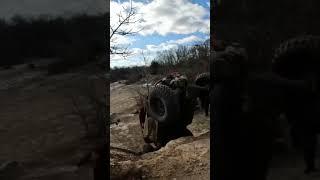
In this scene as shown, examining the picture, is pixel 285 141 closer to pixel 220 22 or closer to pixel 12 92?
pixel 220 22

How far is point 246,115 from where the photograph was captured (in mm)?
3805

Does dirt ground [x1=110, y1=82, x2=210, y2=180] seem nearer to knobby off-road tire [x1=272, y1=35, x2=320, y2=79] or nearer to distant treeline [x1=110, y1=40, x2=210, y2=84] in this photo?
distant treeline [x1=110, y1=40, x2=210, y2=84]

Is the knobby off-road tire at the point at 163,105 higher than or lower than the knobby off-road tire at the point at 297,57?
lower

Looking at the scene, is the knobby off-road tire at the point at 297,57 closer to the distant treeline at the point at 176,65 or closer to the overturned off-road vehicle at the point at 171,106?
the overturned off-road vehicle at the point at 171,106

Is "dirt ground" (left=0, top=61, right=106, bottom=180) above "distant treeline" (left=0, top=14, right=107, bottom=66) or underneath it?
underneath

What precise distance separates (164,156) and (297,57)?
348cm

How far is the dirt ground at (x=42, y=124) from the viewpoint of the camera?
3.67m

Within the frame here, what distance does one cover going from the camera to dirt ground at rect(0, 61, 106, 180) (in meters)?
3.67

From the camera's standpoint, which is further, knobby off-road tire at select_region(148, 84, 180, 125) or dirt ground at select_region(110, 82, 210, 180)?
knobby off-road tire at select_region(148, 84, 180, 125)

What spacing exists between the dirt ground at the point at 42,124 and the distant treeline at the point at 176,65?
4.37m

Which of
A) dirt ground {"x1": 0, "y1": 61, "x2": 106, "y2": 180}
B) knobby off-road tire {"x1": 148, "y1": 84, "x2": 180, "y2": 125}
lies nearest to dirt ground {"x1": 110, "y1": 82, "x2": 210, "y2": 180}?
knobby off-road tire {"x1": 148, "y1": 84, "x2": 180, "y2": 125}

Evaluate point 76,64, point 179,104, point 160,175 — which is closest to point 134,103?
point 179,104

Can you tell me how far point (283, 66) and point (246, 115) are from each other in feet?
1.63

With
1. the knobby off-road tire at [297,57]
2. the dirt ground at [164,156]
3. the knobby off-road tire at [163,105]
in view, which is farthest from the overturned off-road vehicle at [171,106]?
the knobby off-road tire at [297,57]
